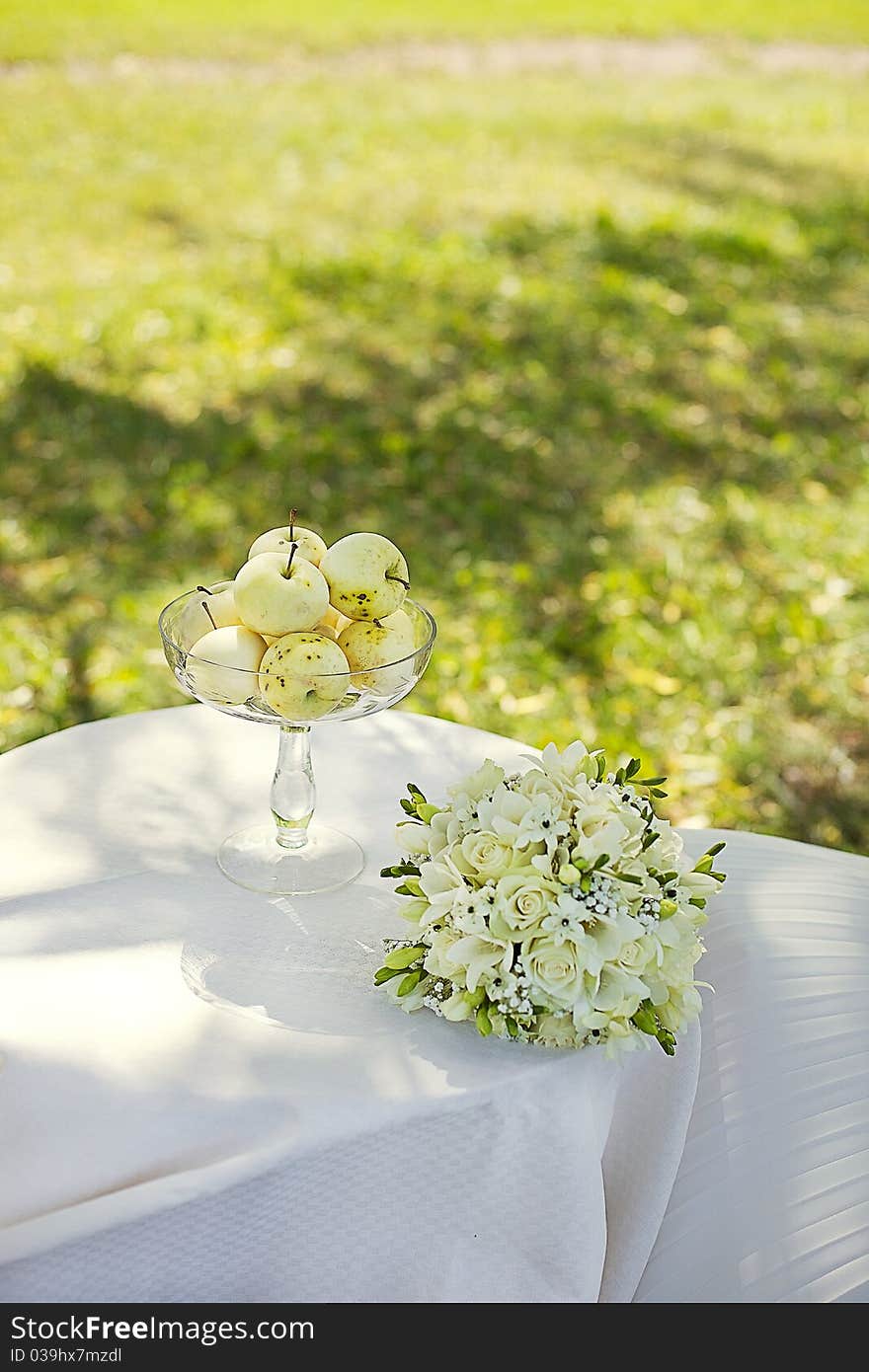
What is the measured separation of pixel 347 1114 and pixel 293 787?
55 centimetres

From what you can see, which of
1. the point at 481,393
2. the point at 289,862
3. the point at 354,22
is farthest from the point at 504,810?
the point at 354,22

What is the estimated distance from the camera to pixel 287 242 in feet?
23.5

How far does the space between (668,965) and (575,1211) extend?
13.4 inches

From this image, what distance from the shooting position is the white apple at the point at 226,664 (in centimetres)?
169

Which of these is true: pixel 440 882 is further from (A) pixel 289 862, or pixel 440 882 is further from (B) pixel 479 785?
(A) pixel 289 862

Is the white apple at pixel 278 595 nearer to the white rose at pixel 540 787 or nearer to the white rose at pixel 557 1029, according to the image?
the white rose at pixel 540 787

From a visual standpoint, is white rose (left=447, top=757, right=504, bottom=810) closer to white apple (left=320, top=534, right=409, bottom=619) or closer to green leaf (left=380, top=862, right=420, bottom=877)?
green leaf (left=380, top=862, right=420, bottom=877)

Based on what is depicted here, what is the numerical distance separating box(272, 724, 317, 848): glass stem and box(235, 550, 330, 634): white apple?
0.24 m

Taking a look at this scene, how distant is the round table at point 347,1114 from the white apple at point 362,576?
1.42 feet

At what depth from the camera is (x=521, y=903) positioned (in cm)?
152

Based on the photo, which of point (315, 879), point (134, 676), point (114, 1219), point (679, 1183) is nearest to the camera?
point (114, 1219)

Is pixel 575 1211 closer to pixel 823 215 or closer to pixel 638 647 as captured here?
pixel 638 647

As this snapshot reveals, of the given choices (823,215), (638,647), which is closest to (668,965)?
(638,647)

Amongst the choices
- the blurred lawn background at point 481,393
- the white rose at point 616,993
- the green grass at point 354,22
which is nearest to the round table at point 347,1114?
the white rose at point 616,993
